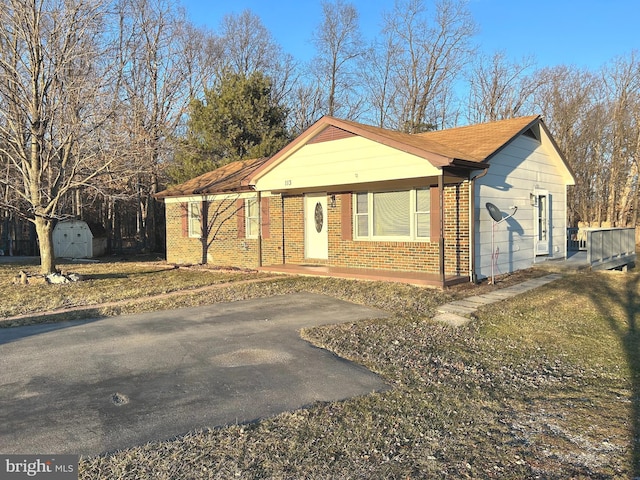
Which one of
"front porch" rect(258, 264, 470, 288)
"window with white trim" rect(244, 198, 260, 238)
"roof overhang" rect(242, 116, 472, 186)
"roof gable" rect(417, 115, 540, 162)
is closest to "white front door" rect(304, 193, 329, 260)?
"front porch" rect(258, 264, 470, 288)

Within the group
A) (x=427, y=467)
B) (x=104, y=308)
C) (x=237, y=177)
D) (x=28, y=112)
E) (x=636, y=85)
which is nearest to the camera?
(x=427, y=467)

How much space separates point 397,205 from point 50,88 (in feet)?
31.5

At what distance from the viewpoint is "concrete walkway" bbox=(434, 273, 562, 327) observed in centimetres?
754

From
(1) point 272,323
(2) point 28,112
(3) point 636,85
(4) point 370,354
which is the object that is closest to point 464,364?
(4) point 370,354

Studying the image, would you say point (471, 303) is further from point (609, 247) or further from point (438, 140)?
point (609, 247)

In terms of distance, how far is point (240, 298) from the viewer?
32.1ft

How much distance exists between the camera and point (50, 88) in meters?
12.1

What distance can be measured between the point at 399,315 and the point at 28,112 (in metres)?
10.8

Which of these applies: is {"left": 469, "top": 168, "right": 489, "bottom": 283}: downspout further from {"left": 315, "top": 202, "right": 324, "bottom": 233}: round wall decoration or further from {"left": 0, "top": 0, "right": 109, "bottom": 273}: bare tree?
{"left": 0, "top": 0, "right": 109, "bottom": 273}: bare tree

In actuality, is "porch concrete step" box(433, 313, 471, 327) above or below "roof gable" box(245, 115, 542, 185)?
below

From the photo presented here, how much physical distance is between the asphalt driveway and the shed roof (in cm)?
844

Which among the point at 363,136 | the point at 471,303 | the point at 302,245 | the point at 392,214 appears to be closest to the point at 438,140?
the point at 392,214

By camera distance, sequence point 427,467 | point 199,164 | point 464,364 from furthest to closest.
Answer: point 199,164, point 464,364, point 427,467

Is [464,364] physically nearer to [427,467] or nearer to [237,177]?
[427,467]
